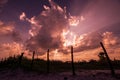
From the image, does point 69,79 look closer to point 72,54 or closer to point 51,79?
point 51,79

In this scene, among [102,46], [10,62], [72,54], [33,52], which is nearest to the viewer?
[102,46]

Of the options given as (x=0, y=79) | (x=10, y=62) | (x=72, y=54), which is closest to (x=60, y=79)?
(x=72, y=54)

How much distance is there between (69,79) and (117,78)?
5.41m

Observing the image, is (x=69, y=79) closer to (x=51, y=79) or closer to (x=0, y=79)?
(x=51, y=79)

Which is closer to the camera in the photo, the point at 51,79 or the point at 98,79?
the point at 98,79

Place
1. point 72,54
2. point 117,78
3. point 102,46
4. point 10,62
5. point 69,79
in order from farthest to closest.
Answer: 1. point 10,62
2. point 72,54
3. point 102,46
4. point 69,79
5. point 117,78

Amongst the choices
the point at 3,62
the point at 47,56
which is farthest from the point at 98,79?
the point at 3,62

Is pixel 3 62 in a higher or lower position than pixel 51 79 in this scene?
higher

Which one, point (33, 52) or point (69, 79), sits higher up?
point (33, 52)

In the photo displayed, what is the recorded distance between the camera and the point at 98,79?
1662cm

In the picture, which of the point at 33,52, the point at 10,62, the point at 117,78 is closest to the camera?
the point at 117,78

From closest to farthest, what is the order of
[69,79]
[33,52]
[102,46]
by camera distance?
[69,79] < [102,46] < [33,52]

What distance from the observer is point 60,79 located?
18.3 meters

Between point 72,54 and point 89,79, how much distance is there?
19.3 feet
